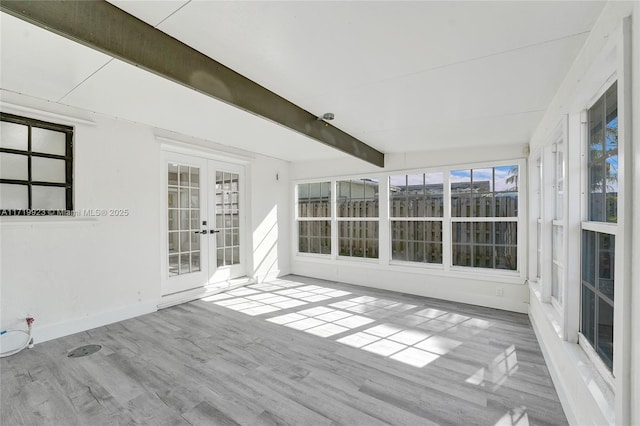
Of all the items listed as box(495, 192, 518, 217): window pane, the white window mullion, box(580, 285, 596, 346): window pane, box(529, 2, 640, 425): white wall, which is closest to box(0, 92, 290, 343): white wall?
the white window mullion

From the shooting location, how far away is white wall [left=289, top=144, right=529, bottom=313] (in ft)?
13.8

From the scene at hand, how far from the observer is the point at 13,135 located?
293 cm

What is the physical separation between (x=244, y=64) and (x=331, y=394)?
264 centimetres

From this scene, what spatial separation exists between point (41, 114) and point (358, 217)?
484 cm

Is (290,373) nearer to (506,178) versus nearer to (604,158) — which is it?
(604,158)

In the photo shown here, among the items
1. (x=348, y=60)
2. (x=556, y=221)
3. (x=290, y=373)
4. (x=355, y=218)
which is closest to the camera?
(x=348, y=60)

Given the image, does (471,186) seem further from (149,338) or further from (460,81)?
(149,338)

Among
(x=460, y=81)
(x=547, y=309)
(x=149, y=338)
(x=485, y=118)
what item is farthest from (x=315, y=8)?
(x=149, y=338)

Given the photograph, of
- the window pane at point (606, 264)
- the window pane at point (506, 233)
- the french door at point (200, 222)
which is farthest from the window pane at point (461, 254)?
the french door at point (200, 222)

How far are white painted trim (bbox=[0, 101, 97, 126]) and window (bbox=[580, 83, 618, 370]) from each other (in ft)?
15.7

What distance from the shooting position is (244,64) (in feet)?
7.28

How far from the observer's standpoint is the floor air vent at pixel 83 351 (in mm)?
2797

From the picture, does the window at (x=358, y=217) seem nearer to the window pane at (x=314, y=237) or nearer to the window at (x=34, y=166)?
the window pane at (x=314, y=237)

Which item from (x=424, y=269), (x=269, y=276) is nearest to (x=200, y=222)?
(x=269, y=276)
